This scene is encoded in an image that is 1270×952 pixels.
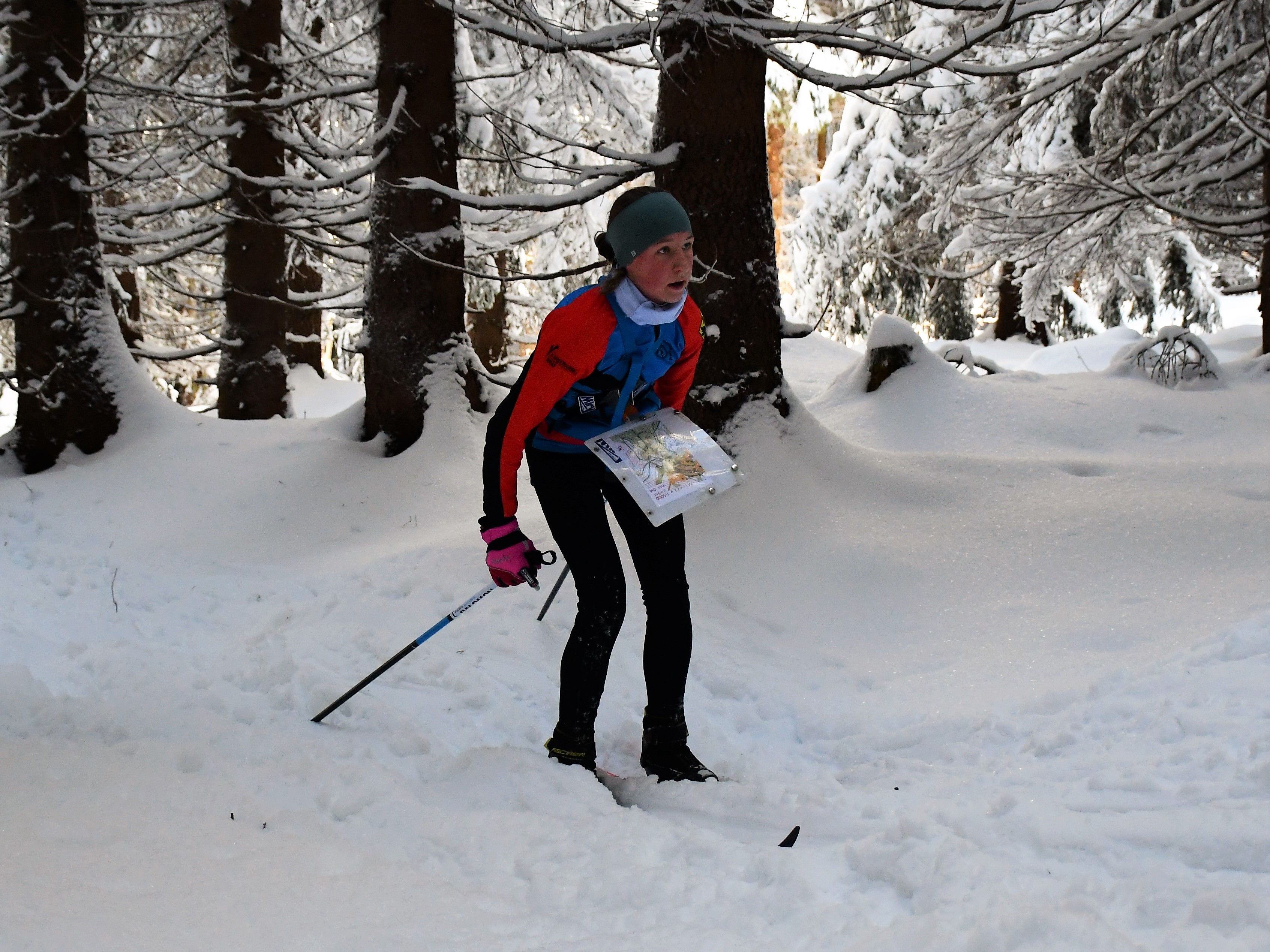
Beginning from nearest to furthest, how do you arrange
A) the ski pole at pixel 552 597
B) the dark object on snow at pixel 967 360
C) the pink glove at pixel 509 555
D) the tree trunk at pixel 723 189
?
the pink glove at pixel 509 555 → the ski pole at pixel 552 597 → the tree trunk at pixel 723 189 → the dark object on snow at pixel 967 360

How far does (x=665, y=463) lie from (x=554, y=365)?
0.44 m

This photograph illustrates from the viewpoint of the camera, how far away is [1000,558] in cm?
528

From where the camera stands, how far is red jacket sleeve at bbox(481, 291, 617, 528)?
2.91 meters

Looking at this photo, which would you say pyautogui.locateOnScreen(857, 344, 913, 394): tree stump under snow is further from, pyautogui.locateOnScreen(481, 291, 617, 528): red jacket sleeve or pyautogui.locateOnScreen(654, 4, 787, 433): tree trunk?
pyautogui.locateOnScreen(481, 291, 617, 528): red jacket sleeve

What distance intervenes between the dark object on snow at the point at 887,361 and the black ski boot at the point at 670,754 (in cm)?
689

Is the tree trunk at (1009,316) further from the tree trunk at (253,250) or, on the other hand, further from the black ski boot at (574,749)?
the black ski boot at (574,749)

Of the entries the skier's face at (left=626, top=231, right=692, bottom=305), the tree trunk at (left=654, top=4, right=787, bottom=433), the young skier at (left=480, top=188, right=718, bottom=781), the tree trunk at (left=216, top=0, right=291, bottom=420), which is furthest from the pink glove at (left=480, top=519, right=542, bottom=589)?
the tree trunk at (left=216, top=0, right=291, bottom=420)

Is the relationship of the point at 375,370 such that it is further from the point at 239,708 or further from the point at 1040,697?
the point at 1040,697

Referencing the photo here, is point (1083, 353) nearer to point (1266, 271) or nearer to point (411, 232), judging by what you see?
point (1266, 271)

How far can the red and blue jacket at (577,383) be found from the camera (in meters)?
2.92

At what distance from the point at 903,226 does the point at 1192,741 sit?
49.4 ft

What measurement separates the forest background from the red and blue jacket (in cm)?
207

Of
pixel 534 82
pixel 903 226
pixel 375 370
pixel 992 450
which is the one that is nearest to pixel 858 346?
pixel 903 226

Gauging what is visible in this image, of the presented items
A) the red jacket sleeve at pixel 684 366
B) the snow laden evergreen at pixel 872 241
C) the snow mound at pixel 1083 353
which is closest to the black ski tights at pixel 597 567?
the red jacket sleeve at pixel 684 366
